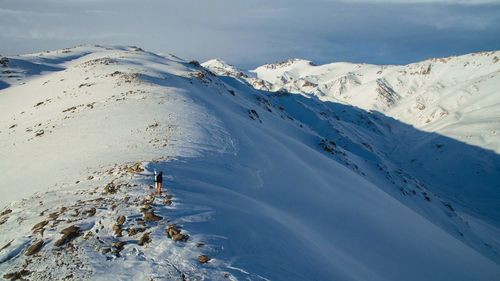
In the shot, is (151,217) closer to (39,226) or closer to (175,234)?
(175,234)

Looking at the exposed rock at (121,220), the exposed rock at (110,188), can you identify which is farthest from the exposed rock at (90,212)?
the exposed rock at (110,188)

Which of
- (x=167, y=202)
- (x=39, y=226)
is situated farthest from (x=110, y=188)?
(x=39, y=226)

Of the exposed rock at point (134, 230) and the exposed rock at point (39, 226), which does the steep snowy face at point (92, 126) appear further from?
the exposed rock at point (134, 230)

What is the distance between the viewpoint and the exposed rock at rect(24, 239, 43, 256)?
12.5m

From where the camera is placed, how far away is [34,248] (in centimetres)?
1260

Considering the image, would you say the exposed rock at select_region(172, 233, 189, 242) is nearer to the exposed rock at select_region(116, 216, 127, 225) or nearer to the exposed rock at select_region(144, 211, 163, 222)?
Answer: the exposed rock at select_region(144, 211, 163, 222)

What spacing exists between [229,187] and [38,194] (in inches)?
365

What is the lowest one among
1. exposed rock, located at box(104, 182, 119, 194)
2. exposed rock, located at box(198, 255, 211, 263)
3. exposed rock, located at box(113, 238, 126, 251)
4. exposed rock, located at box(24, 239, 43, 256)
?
exposed rock, located at box(24, 239, 43, 256)

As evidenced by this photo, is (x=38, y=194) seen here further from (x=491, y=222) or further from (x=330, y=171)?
(x=491, y=222)

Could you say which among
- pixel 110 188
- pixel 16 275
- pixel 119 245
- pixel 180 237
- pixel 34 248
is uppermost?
pixel 180 237

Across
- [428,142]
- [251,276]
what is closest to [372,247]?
[251,276]

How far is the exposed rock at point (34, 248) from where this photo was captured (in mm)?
12469

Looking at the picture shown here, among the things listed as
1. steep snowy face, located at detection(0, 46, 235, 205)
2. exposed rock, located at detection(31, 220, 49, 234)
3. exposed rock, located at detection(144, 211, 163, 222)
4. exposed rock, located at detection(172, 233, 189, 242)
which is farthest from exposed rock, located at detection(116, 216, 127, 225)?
steep snowy face, located at detection(0, 46, 235, 205)

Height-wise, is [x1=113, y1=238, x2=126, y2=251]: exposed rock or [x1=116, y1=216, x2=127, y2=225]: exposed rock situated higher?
[x1=116, y1=216, x2=127, y2=225]: exposed rock
